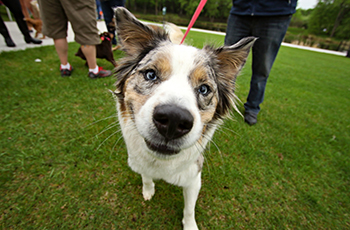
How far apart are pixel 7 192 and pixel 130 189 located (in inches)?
55.0

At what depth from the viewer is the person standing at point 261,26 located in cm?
268

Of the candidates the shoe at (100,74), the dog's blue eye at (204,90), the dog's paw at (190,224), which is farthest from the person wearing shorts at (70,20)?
the dog's paw at (190,224)

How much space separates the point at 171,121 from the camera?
109 centimetres

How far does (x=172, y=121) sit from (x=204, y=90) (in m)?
0.64

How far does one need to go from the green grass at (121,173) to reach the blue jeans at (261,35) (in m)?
1.11

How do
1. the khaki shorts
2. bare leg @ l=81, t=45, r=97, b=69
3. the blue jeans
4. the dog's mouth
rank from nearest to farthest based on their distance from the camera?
the dog's mouth, the blue jeans, the khaki shorts, bare leg @ l=81, t=45, r=97, b=69

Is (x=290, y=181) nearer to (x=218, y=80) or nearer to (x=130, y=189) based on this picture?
(x=218, y=80)

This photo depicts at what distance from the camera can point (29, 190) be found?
1.90 m

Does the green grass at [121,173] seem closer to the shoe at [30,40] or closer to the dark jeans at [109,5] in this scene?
the shoe at [30,40]

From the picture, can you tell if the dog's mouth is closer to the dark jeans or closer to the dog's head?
the dog's head

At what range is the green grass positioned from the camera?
6.08 ft

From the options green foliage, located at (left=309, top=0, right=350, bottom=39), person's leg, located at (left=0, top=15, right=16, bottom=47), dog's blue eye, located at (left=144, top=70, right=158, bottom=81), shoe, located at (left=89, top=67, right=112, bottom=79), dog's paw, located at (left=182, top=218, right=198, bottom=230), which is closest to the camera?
dog's blue eye, located at (left=144, top=70, right=158, bottom=81)

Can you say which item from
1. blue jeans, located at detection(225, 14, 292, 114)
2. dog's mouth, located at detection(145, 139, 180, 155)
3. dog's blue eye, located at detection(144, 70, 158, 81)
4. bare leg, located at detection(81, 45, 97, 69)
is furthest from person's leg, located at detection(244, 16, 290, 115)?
bare leg, located at detection(81, 45, 97, 69)

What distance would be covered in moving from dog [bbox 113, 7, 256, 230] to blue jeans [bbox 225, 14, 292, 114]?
1.70 m
